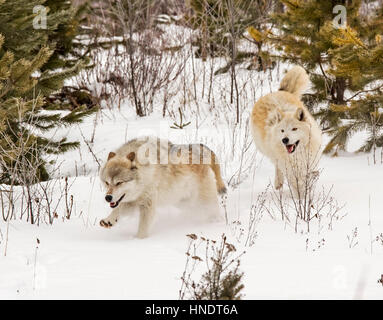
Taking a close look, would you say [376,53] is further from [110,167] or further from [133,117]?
[133,117]

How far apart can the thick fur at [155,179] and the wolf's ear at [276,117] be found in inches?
46.7

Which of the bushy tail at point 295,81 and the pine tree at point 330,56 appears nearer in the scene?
the pine tree at point 330,56

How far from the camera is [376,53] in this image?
589 cm

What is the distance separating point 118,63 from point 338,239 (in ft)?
23.0

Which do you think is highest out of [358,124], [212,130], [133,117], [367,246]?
[133,117]

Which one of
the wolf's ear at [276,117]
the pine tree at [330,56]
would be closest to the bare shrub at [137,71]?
the pine tree at [330,56]

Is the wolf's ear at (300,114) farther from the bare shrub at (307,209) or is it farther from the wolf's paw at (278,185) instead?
the wolf's paw at (278,185)

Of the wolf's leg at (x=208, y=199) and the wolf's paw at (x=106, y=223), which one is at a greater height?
the wolf's leg at (x=208, y=199)

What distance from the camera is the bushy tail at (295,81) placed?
6.94m

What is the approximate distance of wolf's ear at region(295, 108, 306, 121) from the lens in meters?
5.98

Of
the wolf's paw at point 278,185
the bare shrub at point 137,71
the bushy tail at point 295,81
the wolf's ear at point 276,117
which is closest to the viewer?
the wolf's ear at point 276,117

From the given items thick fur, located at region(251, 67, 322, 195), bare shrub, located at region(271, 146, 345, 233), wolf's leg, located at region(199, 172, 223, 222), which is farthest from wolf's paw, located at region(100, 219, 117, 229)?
thick fur, located at region(251, 67, 322, 195)

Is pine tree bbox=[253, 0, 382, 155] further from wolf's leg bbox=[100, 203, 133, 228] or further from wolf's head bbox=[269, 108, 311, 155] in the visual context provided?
wolf's leg bbox=[100, 203, 133, 228]

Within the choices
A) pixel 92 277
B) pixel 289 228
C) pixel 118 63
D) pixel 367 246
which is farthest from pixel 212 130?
pixel 92 277
